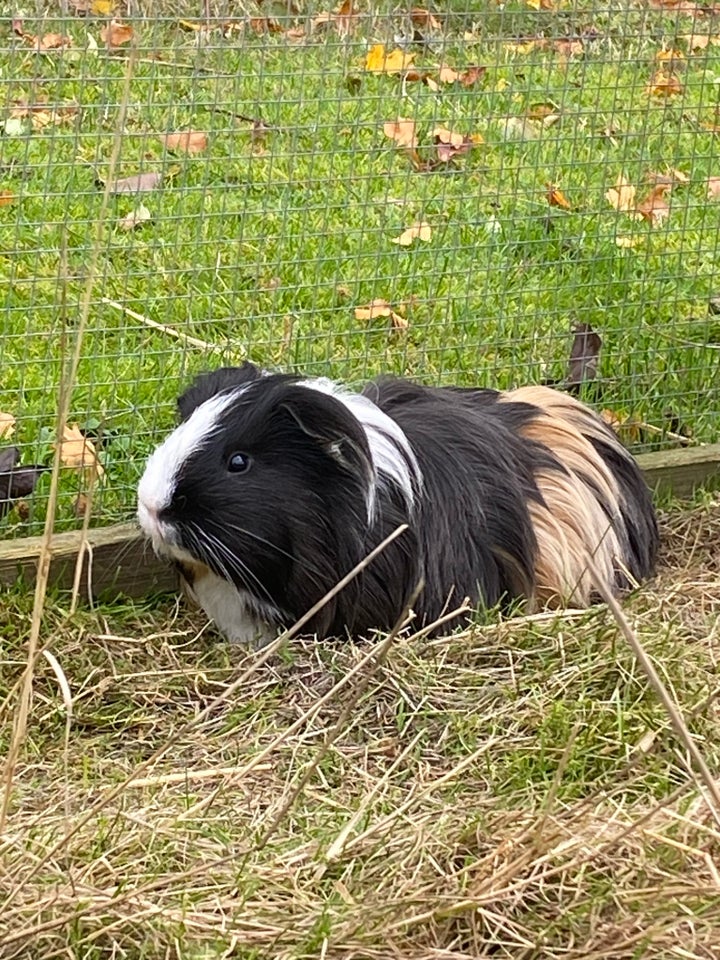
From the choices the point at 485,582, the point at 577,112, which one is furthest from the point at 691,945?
the point at 577,112

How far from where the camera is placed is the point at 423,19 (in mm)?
3176

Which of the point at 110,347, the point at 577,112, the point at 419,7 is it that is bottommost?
the point at 110,347

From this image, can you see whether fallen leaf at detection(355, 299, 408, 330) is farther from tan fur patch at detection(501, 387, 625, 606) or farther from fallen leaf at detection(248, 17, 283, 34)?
fallen leaf at detection(248, 17, 283, 34)

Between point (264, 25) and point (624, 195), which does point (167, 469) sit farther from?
point (624, 195)

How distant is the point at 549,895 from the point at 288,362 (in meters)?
1.78

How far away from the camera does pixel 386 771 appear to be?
2195 millimetres

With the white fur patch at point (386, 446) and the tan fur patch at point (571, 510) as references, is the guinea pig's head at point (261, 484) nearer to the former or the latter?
the white fur patch at point (386, 446)

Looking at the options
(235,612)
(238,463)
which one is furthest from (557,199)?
(235,612)

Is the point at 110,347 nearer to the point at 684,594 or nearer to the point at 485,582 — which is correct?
the point at 485,582

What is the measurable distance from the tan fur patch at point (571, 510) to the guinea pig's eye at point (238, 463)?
65 cm

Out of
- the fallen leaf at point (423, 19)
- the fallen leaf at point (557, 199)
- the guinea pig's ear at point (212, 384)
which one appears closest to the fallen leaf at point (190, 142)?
the fallen leaf at point (423, 19)

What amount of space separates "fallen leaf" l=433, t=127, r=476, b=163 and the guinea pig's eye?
1.05 m

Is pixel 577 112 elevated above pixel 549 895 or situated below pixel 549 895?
above

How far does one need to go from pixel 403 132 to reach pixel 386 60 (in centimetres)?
37
